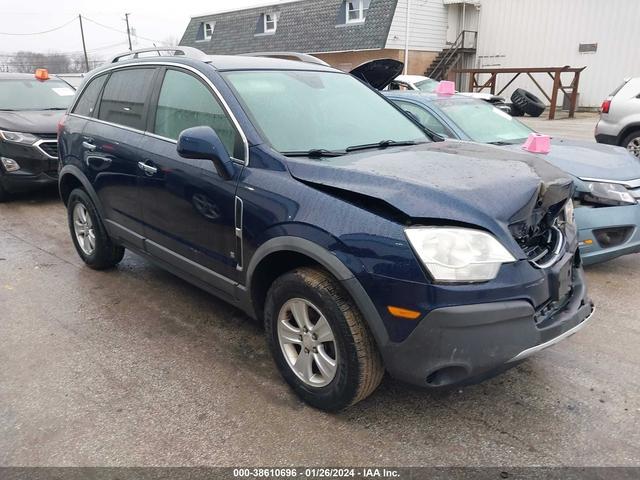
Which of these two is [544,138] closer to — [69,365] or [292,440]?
[292,440]

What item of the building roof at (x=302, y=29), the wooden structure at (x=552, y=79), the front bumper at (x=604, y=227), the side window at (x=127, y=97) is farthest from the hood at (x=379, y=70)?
the building roof at (x=302, y=29)

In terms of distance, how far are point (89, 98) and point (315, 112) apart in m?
2.45

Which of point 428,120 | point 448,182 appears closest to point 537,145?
point 428,120

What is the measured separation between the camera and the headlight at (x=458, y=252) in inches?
88.6

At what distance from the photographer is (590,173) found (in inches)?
182

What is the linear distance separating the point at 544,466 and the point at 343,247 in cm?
133

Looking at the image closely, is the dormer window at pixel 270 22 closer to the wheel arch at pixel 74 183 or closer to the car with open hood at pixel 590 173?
the car with open hood at pixel 590 173

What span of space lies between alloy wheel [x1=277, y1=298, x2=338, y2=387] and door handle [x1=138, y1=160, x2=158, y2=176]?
146cm

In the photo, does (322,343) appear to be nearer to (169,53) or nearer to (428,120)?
(169,53)

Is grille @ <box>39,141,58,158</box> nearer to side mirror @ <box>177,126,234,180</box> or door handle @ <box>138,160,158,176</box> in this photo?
door handle @ <box>138,160,158,176</box>

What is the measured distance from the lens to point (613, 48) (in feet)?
68.5

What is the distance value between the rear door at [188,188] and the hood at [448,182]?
586 millimetres

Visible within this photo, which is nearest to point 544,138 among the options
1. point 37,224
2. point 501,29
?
point 37,224

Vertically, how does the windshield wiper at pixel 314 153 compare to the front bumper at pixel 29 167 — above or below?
above
